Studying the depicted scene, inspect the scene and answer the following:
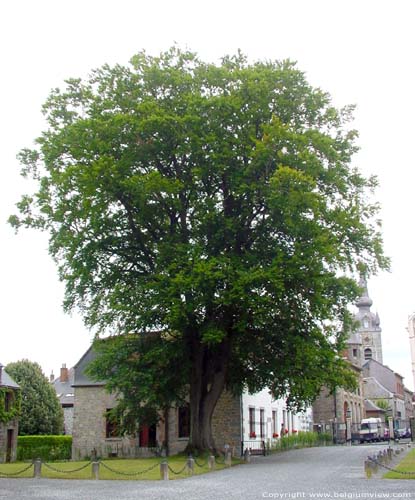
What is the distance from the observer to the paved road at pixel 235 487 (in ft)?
49.9

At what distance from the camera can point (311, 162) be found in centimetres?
2481

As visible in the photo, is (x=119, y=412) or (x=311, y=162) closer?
(x=311, y=162)

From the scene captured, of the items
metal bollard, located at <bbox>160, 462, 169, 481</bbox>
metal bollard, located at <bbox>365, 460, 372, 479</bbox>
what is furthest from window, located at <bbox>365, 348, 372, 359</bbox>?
metal bollard, located at <bbox>160, 462, 169, 481</bbox>

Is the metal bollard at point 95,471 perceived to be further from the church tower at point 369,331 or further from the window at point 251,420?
the church tower at point 369,331

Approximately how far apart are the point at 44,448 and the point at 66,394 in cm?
2234

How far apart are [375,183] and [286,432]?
2264 centimetres

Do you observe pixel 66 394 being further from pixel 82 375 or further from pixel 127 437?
pixel 127 437

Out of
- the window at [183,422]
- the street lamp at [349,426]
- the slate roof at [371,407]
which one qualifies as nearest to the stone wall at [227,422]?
the window at [183,422]

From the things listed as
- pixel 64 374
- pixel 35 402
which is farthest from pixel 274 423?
pixel 64 374

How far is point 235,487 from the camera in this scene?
17219 millimetres

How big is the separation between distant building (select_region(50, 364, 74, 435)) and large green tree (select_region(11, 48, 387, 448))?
114ft

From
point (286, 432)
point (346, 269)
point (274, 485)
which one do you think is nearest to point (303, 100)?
point (346, 269)

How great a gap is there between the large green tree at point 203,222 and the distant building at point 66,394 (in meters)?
34.7

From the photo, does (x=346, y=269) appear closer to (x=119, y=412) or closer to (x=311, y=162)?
(x=311, y=162)
